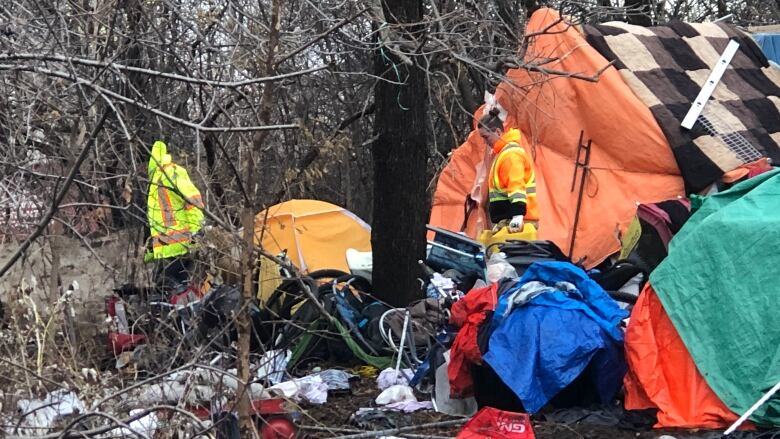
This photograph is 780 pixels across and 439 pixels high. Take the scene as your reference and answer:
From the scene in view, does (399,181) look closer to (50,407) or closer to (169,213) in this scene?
(169,213)

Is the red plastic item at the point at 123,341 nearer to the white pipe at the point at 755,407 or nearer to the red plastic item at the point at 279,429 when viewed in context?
the red plastic item at the point at 279,429

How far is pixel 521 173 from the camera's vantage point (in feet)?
29.5

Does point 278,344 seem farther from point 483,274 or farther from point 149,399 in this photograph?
point 149,399

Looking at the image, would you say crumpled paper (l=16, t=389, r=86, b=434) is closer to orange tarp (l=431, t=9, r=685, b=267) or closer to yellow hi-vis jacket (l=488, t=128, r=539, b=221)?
Result: yellow hi-vis jacket (l=488, t=128, r=539, b=221)

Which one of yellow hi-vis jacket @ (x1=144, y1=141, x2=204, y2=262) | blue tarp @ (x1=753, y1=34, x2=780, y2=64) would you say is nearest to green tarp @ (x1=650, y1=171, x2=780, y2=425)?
yellow hi-vis jacket @ (x1=144, y1=141, x2=204, y2=262)

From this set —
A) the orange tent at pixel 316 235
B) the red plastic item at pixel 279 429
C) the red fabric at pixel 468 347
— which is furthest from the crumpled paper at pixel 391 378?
the orange tent at pixel 316 235

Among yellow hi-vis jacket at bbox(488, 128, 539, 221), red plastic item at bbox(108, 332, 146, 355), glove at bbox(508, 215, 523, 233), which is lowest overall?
red plastic item at bbox(108, 332, 146, 355)

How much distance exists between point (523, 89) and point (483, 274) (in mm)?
2276

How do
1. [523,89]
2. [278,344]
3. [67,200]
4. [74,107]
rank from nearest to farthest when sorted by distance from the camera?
[74,107]
[67,200]
[278,344]
[523,89]

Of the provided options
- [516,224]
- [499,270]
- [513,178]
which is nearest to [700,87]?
[513,178]

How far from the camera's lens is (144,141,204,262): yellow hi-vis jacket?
18.8 ft

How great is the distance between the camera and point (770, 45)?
11.4 meters

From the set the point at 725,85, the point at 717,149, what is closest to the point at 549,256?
the point at 717,149

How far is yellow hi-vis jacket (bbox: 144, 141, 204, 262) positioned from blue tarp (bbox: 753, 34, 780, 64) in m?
6.84
